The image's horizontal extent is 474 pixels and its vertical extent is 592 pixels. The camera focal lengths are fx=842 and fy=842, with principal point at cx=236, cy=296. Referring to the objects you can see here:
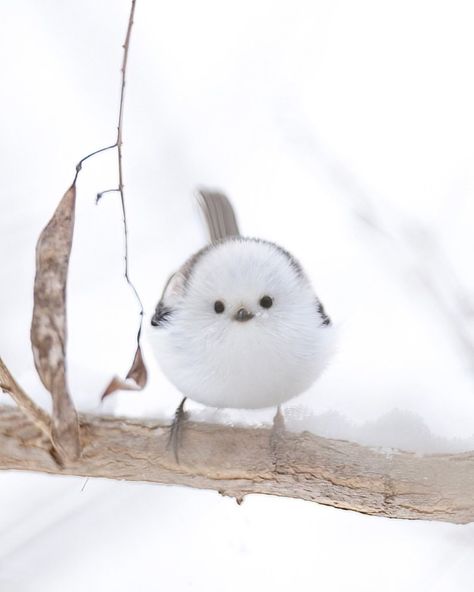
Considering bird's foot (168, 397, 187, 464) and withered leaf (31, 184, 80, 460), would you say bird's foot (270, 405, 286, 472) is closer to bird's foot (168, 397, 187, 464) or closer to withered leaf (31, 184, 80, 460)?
bird's foot (168, 397, 187, 464)

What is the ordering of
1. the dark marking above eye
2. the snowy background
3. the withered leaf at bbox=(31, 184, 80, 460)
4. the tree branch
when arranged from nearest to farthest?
1. the withered leaf at bbox=(31, 184, 80, 460)
2. the tree branch
3. the dark marking above eye
4. the snowy background

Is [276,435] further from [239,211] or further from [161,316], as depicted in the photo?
[239,211]

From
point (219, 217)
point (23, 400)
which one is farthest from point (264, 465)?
point (219, 217)

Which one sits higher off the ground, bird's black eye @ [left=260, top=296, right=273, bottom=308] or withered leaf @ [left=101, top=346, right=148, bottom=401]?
bird's black eye @ [left=260, top=296, right=273, bottom=308]

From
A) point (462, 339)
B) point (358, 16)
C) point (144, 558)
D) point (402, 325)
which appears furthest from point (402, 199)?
point (144, 558)

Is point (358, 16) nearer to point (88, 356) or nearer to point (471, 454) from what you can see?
point (88, 356)

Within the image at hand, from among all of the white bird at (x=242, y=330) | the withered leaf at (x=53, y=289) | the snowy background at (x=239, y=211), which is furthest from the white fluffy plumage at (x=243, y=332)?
the withered leaf at (x=53, y=289)

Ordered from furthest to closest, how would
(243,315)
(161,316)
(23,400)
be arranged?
(161,316) → (243,315) → (23,400)

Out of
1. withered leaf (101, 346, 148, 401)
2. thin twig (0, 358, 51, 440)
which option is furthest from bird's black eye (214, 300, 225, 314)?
thin twig (0, 358, 51, 440)
